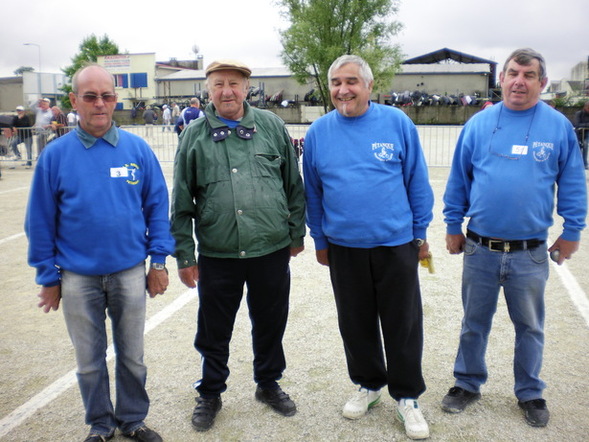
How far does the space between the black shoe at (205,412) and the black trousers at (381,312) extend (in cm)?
87

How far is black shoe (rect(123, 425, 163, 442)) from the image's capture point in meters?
2.93

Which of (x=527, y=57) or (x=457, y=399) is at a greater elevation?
(x=527, y=57)

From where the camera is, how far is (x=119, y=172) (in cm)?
272

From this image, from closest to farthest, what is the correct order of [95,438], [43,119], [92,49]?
[95,438] < [43,119] < [92,49]

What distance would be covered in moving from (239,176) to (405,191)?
95 cm

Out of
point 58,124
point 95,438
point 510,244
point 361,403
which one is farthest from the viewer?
point 58,124

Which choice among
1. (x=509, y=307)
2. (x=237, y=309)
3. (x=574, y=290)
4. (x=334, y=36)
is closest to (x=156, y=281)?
(x=237, y=309)

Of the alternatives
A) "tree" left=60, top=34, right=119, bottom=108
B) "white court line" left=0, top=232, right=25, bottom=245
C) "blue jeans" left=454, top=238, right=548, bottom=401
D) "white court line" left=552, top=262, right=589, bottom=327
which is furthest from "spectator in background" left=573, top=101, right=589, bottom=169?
"tree" left=60, top=34, right=119, bottom=108

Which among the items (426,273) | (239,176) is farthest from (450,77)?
(239,176)

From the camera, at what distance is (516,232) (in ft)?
10.00

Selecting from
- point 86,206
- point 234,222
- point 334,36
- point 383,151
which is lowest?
point 234,222

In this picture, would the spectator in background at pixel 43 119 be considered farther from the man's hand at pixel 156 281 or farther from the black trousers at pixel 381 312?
the black trousers at pixel 381 312

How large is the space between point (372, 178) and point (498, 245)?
2.86 ft

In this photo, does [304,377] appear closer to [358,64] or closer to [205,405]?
[205,405]
